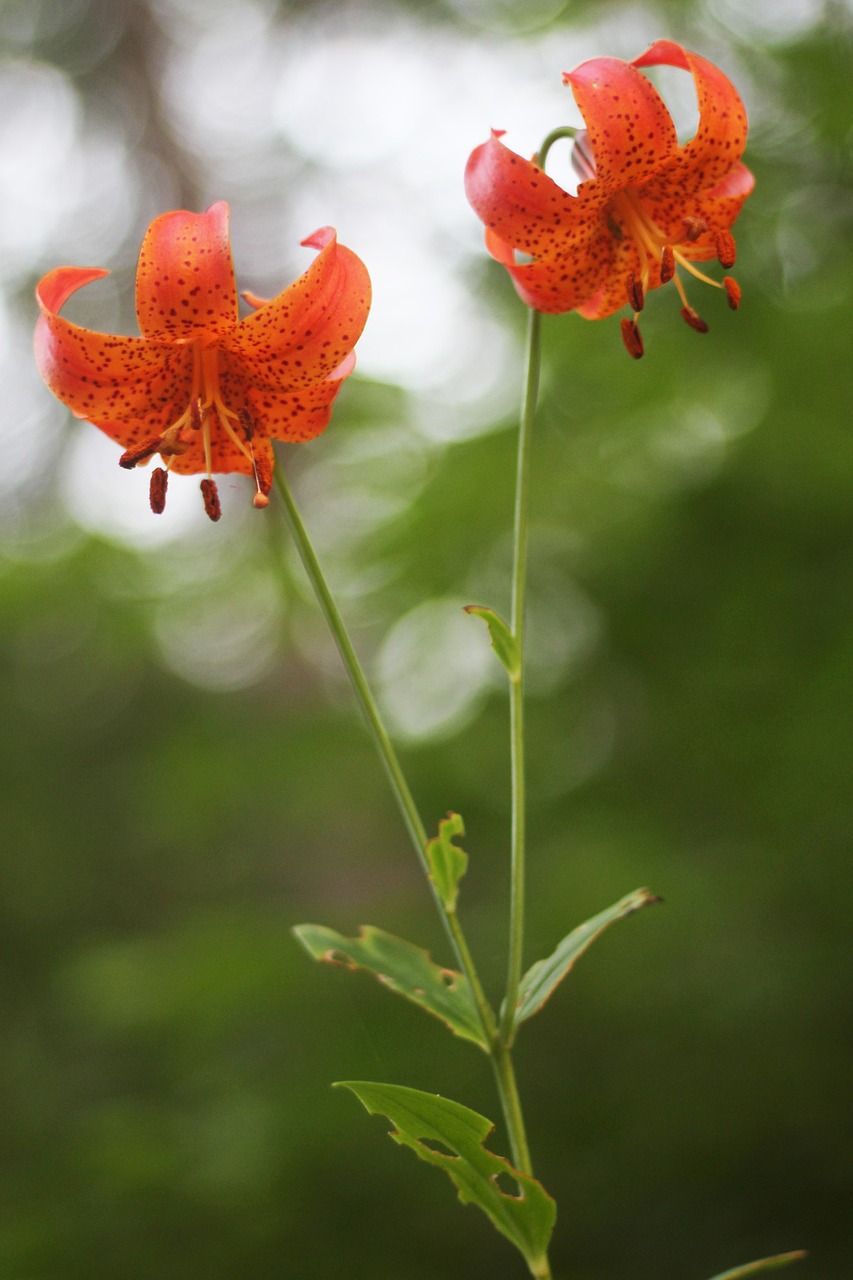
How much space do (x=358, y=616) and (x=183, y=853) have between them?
1.45m

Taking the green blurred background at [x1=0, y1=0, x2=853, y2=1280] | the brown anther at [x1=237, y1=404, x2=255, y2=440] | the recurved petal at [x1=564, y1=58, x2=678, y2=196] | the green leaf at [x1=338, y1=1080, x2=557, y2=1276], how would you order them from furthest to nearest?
the green blurred background at [x1=0, y1=0, x2=853, y2=1280]
the brown anther at [x1=237, y1=404, x2=255, y2=440]
the recurved petal at [x1=564, y1=58, x2=678, y2=196]
the green leaf at [x1=338, y1=1080, x2=557, y2=1276]

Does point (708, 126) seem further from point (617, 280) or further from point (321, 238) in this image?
point (321, 238)

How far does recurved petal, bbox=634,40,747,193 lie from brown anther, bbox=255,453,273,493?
0.45 meters

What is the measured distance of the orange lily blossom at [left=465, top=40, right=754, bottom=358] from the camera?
897 millimetres

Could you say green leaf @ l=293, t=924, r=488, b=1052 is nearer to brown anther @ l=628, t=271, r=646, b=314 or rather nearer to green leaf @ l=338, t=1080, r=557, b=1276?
green leaf @ l=338, t=1080, r=557, b=1276

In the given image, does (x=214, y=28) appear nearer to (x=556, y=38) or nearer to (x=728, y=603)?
(x=556, y=38)

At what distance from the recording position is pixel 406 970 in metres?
0.93

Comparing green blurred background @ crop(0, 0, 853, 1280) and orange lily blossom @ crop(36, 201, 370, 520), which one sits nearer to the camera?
orange lily blossom @ crop(36, 201, 370, 520)

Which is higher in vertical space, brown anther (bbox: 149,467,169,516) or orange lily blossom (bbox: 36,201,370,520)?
orange lily blossom (bbox: 36,201,370,520)

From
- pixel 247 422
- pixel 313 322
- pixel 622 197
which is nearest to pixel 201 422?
pixel 247 422

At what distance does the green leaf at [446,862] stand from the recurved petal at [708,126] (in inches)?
24.7

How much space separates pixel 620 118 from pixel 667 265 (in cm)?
14

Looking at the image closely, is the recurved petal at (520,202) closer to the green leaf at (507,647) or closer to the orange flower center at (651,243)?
the orange flower center at (651,243)

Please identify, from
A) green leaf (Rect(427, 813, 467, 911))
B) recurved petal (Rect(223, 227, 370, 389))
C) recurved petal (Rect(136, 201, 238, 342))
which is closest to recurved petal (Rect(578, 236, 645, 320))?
recurved petal (Rect(223, 227, 370, 389))
